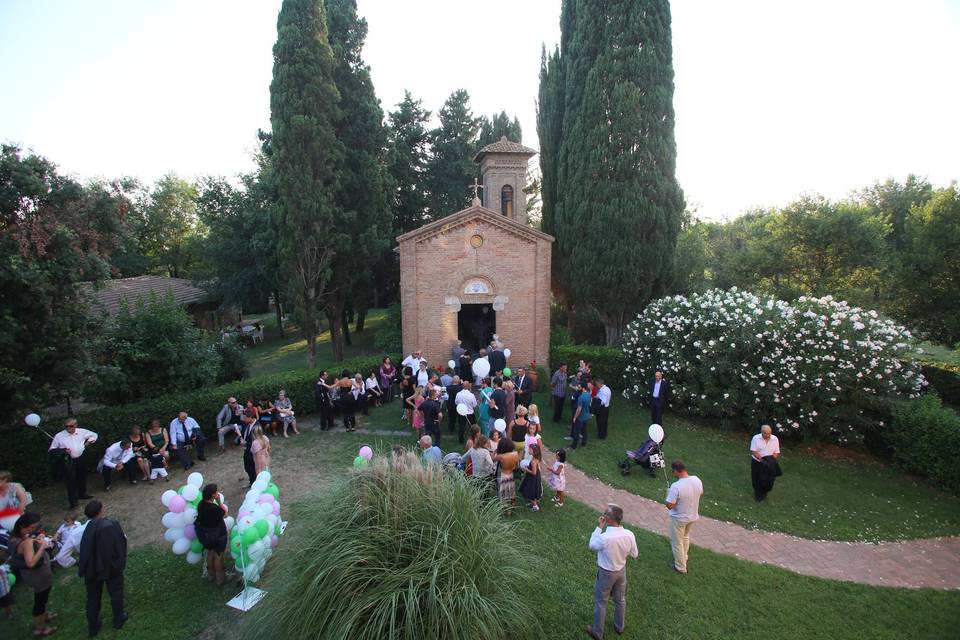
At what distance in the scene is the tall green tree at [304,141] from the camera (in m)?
18.2

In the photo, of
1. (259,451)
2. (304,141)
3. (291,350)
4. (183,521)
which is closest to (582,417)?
(259,451)

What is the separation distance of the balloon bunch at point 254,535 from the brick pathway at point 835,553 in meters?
5.80

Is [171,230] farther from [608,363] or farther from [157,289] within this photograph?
[608,363]

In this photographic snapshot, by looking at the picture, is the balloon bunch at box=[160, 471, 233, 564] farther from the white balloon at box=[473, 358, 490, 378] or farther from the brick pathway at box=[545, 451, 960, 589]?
the white balloon at box=[473, 358, 490, 378]

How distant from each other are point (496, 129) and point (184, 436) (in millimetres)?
32319

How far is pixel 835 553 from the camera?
8062 mm

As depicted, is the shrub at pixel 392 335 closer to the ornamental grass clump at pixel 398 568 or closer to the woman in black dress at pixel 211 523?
the woman in black dress at pixel 211 523

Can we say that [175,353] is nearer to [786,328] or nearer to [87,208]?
[87,208]

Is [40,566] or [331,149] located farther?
[331,149]

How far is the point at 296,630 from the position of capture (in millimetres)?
4793

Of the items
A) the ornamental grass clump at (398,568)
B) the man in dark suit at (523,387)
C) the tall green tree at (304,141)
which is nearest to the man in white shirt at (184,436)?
the ornamental grass clump at (398,568)

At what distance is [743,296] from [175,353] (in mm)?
15625

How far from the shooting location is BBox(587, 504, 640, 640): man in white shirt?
5613 millimetres

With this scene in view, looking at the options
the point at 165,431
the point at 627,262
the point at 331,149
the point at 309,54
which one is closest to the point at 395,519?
the point at 165,431
